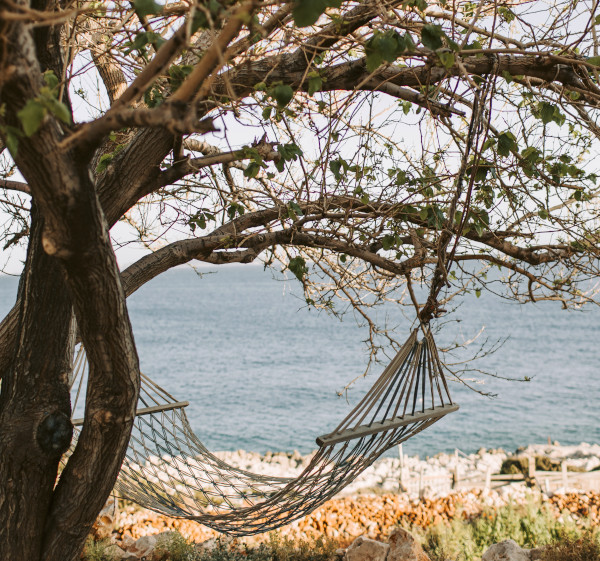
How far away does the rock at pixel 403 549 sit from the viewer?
3043 mm

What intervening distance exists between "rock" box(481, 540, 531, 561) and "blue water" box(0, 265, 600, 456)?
12.1ft

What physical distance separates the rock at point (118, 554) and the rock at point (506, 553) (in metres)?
1.83

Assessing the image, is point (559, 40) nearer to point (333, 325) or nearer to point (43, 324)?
point (43, 324)

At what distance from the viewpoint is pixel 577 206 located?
95.7 inches

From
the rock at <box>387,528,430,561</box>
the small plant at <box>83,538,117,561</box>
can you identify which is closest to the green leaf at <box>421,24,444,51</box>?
the rock at <box>387,528,430,561</box>

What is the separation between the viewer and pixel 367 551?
3.14m

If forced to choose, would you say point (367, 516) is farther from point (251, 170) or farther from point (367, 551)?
point (251, 170)

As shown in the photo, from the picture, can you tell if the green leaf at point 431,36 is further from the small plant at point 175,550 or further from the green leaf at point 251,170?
the small plant at point 175,550

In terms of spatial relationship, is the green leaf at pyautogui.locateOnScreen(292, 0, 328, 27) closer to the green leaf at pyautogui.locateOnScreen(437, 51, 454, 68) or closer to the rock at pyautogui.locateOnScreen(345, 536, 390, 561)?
the green leaf at pyautogui.locateOnScreen(437, 51, 454, 68)

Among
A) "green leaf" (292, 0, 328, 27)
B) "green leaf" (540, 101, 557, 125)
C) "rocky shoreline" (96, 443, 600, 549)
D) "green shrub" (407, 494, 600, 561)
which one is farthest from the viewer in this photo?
"rocky shoreline" (96, 443, 600, 549)

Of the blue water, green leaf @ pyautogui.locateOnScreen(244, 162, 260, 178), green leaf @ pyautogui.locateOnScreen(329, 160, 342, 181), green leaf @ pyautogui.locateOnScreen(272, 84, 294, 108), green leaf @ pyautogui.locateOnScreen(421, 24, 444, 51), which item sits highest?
green leaf @ pyautogui.locateOnScreen(421, 24, 444, 51)

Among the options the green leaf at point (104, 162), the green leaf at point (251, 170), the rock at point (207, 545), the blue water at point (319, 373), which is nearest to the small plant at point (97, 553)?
the rock at point (207, 545)

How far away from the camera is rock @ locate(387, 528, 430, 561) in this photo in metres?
3.04

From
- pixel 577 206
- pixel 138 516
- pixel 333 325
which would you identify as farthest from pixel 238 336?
pixel 577 206
